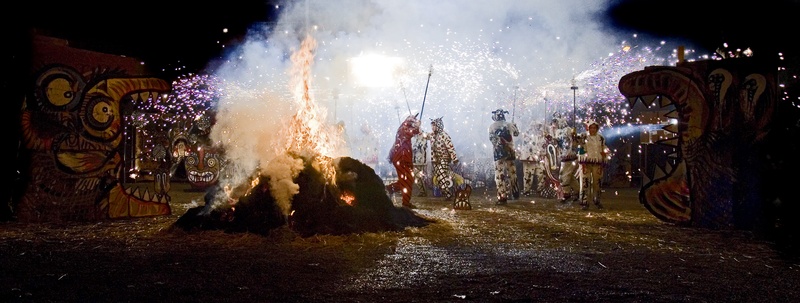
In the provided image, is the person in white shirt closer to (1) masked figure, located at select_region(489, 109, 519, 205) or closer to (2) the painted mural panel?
(1) masked figure, located at select_region(489, 109, 519, 205)

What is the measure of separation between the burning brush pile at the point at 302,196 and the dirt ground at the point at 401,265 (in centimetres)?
32

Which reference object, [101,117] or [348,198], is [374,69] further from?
[348,198]

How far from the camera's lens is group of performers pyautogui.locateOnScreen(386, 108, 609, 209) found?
40.2 ft

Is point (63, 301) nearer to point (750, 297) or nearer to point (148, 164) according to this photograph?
point (750, 297)

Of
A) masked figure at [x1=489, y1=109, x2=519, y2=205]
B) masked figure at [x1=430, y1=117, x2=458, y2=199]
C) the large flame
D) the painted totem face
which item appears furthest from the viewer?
the painted totem face

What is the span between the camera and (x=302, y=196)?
8.22m

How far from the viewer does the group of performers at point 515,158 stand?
40.2 ft

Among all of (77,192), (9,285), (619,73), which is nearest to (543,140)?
(619,73)

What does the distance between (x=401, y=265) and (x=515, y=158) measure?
31.4 ft

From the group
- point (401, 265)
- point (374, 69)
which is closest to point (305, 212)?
point (401, 265)

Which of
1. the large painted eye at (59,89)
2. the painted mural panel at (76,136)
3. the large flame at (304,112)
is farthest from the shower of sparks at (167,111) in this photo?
the large flame at (304,112)

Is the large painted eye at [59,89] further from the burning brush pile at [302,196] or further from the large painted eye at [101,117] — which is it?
the burning brush pile at [302,196]

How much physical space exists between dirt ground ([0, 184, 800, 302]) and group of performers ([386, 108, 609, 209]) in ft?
11.7

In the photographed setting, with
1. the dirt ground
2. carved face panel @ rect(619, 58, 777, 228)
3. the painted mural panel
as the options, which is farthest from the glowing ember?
carved face panel @ rect(619, 58, 777, 228)
